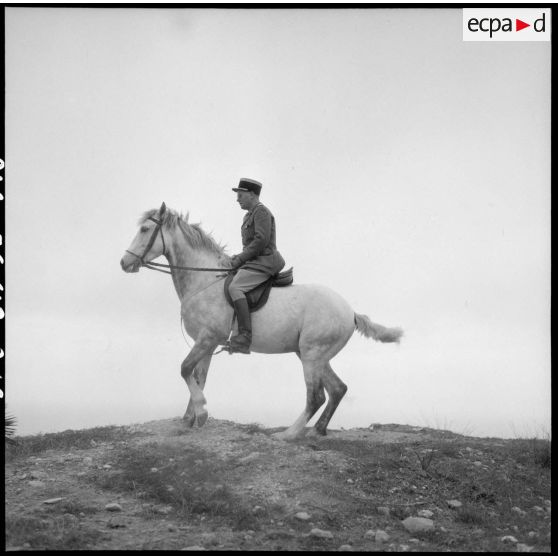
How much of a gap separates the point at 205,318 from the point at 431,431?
4758 mm

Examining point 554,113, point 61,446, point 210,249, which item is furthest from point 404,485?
point 554,113

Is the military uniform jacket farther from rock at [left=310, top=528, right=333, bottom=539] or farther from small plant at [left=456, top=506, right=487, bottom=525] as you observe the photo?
small plant at [left=456, top=506, right=487, bottom=525]

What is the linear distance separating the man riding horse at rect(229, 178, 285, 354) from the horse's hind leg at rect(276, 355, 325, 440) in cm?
101

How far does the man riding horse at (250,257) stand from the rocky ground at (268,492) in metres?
1.84

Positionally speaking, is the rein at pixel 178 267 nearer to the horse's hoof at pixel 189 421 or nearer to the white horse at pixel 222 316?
the white horse at pixel 222 316

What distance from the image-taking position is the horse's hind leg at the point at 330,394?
40.0 feet

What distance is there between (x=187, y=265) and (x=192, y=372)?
168cm

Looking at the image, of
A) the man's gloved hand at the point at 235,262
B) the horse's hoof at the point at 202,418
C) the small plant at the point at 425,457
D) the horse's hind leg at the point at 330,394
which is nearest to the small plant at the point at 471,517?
the small plant at the point at 425,457

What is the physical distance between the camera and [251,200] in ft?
39.5

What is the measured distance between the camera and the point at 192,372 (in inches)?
464

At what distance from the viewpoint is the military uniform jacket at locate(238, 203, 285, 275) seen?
38.7 feet

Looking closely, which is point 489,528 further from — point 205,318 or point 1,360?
point 1,360

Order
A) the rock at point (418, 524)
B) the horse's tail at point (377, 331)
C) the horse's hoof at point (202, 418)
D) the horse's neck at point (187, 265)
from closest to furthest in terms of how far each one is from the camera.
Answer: the rock at point (418, 524), the horse's hoof at point (202, 418), the horse's neck at point (187, 265), the horse's tail at point (377, 331)

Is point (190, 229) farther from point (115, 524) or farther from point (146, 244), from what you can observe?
point (115, 524)
